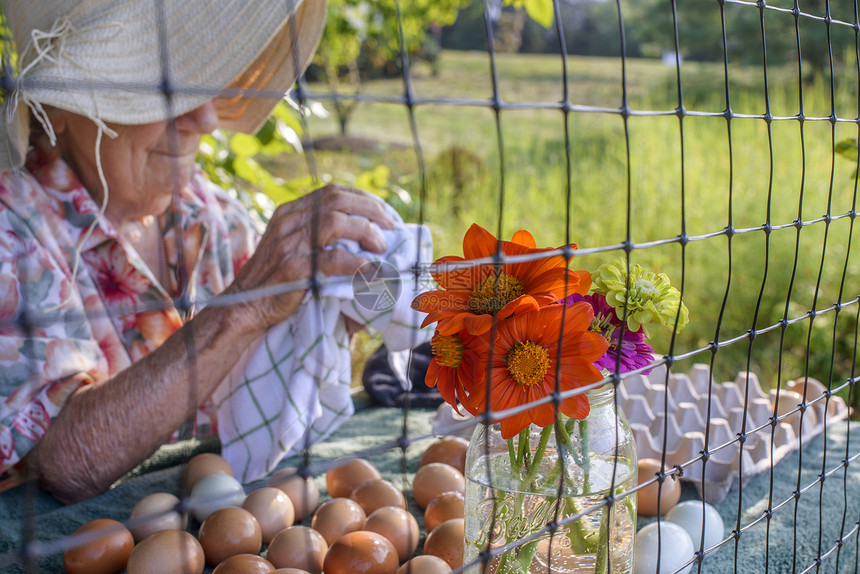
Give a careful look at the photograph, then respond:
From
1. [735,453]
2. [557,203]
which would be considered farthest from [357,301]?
[557,203]

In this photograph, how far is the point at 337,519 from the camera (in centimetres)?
75

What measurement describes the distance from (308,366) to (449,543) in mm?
391

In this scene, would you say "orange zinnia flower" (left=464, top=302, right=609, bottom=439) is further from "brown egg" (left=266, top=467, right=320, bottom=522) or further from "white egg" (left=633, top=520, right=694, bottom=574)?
"brown egg" (left=266, top=467, right=320, bottom=522)

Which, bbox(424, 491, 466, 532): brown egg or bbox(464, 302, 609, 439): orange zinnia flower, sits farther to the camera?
bbox(424, 491, 466, 532): brown egg

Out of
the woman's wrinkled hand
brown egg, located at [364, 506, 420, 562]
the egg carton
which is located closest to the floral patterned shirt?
the woman's wrinkled hand

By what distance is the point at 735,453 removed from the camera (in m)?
0.93

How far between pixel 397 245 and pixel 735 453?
53cm

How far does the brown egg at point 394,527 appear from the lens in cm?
72

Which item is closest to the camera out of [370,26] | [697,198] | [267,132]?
[267,132]

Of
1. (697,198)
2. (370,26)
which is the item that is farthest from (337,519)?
(370,26)

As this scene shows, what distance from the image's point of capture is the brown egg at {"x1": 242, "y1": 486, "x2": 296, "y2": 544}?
77 centimetres

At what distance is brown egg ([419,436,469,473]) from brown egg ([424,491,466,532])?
0.14 meters

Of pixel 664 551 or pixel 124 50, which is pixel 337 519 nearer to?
pixel 664 551

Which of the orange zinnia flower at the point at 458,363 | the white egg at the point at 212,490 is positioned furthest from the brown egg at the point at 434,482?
the orange zinnia flower at the point at 458,363
